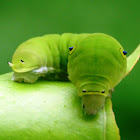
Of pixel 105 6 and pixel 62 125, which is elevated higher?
pixel 105 6

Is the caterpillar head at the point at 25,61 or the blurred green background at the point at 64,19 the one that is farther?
the blurred green background at the point at 64,19

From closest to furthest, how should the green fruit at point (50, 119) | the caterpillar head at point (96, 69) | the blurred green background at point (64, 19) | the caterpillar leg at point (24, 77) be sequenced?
the green fruit at point (50, 119), the caterpillar head at point (96, 69), the caterpillar leg at point (24, 77), the blurred green background at point (64, 19)

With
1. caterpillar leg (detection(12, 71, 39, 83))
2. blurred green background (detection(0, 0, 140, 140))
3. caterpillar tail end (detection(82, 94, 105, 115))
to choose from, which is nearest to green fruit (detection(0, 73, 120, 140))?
caterpillar tail end (detection(82, 94, 105, 115))

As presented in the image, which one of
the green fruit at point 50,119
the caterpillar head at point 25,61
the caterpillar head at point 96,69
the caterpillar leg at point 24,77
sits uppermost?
the caterpillar head at point 96,69

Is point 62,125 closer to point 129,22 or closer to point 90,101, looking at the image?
point 90,101

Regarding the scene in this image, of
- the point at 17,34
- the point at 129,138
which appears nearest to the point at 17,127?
the point at 129,138

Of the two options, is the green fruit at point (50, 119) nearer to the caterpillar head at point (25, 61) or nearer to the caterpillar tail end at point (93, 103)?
the caterpillar tail end at point (93, 103)

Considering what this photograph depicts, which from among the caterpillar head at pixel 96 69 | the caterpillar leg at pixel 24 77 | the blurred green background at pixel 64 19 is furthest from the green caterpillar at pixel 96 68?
the blurred green background at pixel 64 19
